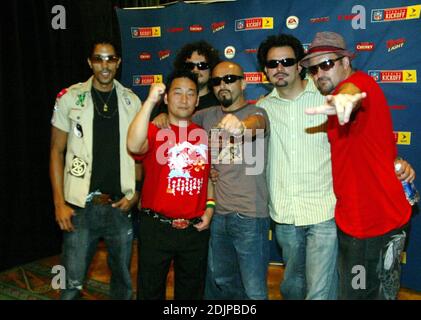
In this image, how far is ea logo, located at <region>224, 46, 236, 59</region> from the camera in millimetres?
4098

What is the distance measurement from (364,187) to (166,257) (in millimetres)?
1151

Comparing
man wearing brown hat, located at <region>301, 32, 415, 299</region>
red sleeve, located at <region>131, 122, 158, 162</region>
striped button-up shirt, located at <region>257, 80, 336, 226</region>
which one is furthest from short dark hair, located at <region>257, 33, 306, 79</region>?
red sleeve, located at <region>131, 122, 158, 162</region>

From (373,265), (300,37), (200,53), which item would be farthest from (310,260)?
(300,37)

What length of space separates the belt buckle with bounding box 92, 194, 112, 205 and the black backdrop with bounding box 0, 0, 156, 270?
6.11ft

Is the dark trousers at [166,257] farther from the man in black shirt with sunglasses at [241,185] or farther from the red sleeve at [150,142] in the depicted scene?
the red sleeve at [150,142]

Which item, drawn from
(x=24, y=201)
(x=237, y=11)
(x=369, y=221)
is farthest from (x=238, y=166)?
(x=24, y=201)

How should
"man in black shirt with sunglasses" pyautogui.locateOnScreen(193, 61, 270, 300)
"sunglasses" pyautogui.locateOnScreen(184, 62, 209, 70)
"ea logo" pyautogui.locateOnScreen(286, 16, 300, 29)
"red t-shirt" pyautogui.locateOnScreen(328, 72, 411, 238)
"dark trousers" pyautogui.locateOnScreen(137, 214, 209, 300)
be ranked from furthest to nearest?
"ea logo" pyautogui.locateOnScreen(286, 16, 300, 29)
"sunglasses" pyautogui.locateOnScreen(184, 62, 209, 70)
"man in black shirt with sunglasses" pyautogui.locateOnScreen(193, 61, 270, 300)
"dark trousers" pyautogui.locateOnScreen(137, 214, 209, 300)
"red t-shirt" pyautogui.locateOnScreen(328, 72, 411, 238)

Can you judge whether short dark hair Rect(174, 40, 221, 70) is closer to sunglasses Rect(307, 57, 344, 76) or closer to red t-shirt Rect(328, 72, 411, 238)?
sunglasses Rect(307, 57, 344, 76)

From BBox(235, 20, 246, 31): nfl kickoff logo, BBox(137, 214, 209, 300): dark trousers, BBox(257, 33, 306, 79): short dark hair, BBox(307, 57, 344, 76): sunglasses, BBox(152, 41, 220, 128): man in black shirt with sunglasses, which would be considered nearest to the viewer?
BBox(307, 57, 344, 76): sunglasses

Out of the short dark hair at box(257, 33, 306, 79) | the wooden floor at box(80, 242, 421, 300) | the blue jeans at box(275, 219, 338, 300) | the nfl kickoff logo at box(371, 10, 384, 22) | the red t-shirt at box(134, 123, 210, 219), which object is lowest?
the wooden floor at box(80, 242, 421, 300)

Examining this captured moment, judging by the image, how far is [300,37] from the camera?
3.81 m

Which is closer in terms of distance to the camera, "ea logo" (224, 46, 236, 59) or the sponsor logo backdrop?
the sponsor logo backdrop

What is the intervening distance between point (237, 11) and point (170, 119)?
2.10m
